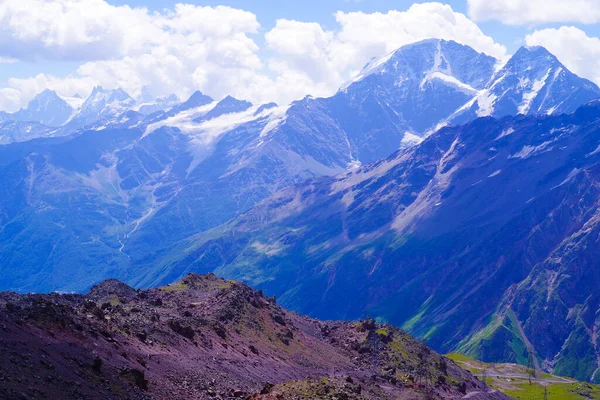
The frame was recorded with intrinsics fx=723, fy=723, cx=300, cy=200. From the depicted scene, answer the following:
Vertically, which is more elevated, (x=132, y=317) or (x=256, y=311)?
(x=256, y=311)

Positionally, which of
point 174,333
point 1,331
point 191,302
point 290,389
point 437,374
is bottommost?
point 290,389

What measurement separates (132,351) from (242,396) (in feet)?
47.9

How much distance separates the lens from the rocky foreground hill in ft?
227

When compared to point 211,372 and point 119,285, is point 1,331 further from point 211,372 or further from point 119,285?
point 119,285

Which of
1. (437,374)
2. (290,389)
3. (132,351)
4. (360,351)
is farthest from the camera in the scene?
(437,374)

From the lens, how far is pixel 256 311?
147m

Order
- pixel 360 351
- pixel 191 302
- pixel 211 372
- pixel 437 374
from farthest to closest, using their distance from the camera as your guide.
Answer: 1. pixel 437 374
2. pixel 360 351
3. pixel 191 302
4. pixel 211 372

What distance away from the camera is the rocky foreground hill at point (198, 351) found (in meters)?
69.2

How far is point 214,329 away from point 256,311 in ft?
96.2

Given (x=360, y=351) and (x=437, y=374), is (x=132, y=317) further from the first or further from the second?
(x=437, y=374)

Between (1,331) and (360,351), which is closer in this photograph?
(1,331)

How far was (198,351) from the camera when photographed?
4033 inches

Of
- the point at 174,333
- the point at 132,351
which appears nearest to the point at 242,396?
the point at 132,351

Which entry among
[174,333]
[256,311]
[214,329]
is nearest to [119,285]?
[256,311]
